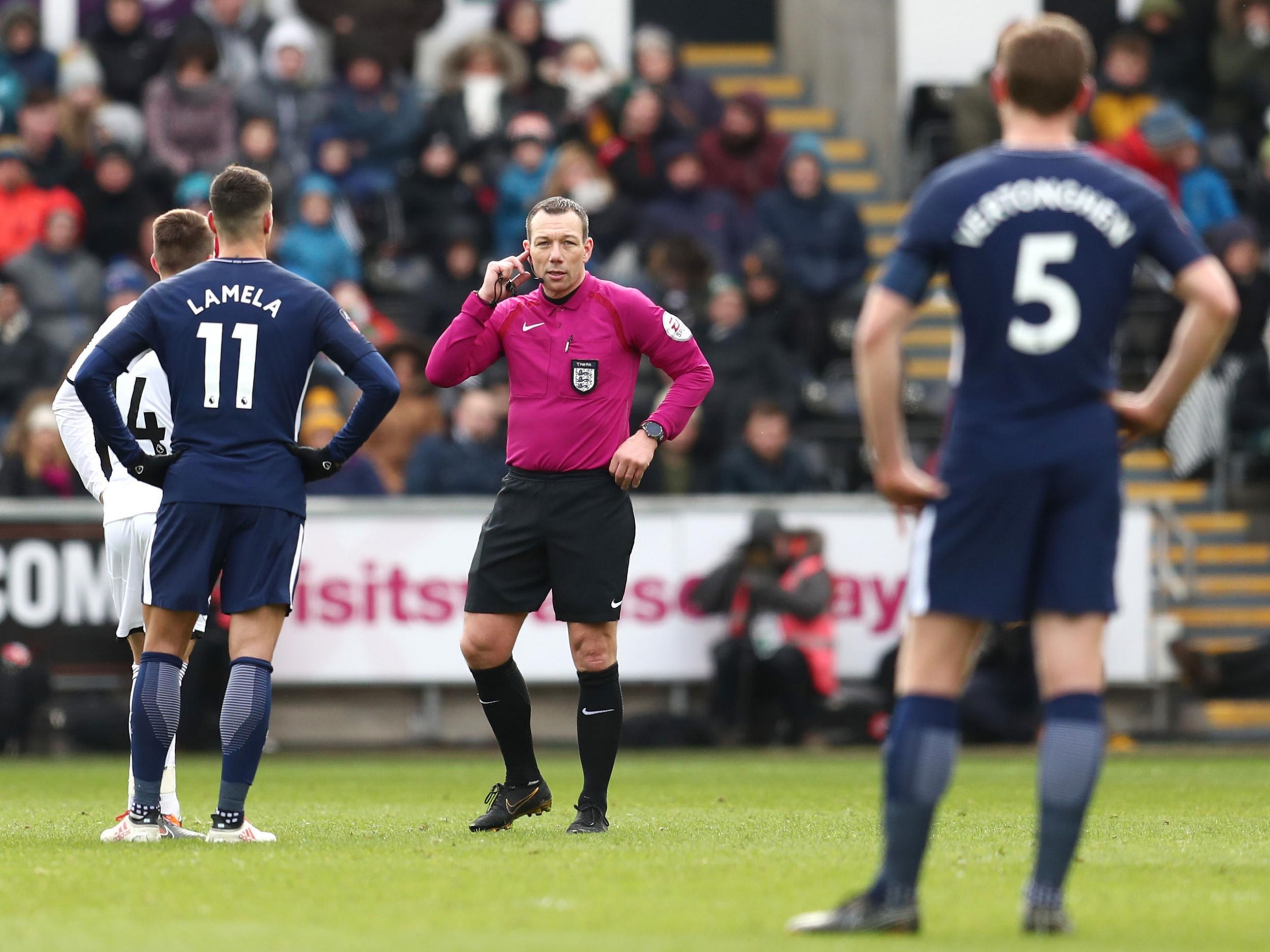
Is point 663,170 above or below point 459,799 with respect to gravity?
above

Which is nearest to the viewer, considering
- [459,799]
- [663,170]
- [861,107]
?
[459,799]

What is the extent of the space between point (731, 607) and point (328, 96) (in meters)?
7.24

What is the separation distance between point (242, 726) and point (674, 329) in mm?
2396

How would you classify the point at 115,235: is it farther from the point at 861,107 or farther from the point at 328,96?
the point at 861,107

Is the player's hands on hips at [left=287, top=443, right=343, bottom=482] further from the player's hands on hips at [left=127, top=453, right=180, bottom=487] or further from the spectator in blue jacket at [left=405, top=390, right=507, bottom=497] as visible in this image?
the spectator in blue jacket at [left=405, top=390, right=507, bottom=497]

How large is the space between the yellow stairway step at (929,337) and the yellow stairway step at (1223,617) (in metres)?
4.08

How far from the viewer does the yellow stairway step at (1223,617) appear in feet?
56.6

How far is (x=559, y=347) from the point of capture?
8609 millimetres

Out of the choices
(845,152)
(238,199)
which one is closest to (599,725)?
(238,199)

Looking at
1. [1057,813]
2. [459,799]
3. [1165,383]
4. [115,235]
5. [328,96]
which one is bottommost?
[459,799]

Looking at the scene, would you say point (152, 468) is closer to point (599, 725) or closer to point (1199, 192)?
point (599, 725)

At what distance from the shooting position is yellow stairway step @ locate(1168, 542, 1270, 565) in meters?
17.8

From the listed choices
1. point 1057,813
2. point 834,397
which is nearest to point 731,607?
point 834,397

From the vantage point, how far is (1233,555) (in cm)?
1784
